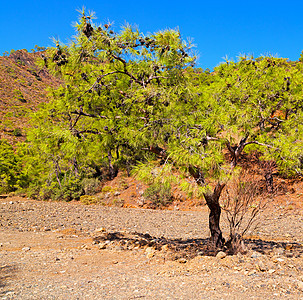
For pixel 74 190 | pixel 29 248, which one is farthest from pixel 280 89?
pixel 74 190

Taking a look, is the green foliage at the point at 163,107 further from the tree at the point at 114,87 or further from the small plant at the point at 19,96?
the small plant at the point at 19,96

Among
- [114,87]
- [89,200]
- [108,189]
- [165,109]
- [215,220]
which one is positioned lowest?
[89,200]

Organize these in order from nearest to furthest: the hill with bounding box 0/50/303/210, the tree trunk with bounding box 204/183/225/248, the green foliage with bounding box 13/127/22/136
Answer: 1. the tree trunk with bounding box 204/183/225/248
2. the hill with bounding box 0/50/303/210
3. the green foliage with bounding box 13/127/22/136

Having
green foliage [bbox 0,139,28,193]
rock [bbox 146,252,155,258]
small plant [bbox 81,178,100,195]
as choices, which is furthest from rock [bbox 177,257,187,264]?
green foliage [bbox 0,139,28,193]

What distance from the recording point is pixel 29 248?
6.96m

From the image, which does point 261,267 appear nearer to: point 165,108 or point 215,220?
point 215,220

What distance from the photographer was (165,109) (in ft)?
18.8

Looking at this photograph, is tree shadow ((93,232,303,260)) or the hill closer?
tree shadow ((93,232,303,260))

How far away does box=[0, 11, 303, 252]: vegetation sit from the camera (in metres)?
5.32

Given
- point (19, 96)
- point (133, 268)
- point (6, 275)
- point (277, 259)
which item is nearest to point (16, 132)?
point (19, 96)

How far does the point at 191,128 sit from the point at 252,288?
2.97m

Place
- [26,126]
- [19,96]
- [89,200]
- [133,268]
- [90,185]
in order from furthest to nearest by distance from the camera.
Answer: [19,96] → [26,126] → [90,185] → [89,200] → [133,268]

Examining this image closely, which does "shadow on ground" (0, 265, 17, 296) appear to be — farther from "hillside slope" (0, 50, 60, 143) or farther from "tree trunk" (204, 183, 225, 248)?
"hillside slope" (0, 50, 60, 143)

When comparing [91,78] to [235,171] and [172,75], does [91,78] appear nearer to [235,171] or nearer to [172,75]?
[172,75]
